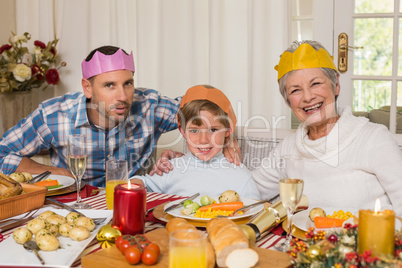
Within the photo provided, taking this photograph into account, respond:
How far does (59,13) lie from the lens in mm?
3938

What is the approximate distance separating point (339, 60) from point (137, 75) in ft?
4.80

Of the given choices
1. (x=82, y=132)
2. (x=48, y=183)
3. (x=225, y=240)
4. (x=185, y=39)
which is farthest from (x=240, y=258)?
(x=185, y=39)

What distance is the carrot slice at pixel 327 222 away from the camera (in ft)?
4.23

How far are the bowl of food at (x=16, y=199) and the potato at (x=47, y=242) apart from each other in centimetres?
27

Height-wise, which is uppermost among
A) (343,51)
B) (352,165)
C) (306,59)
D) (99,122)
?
(343,51)

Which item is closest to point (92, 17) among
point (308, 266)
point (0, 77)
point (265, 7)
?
point (0, 77)

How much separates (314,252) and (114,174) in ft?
2.70

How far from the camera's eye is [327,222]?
1295mm

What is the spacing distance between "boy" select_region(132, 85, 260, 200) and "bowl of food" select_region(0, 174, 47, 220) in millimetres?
625

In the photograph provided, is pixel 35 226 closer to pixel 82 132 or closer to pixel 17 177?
pixel 17 177

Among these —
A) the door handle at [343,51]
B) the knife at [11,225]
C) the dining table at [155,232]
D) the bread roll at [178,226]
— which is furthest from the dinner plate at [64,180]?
the door handle at [343,51]

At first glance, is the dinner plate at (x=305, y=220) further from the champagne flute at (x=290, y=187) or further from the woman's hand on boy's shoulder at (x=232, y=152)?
the woman's hand on boy's shoulder at (x=232, y=152)

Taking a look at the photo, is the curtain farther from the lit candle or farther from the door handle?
the lit candle

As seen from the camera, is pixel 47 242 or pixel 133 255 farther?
pixel 47 242
